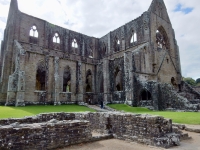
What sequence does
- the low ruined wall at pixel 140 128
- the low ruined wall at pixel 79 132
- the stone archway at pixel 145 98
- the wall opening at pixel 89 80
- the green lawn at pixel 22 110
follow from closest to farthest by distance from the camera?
the low ruined wall at pixel 79 132 < the low ruined wall at pixel 140 128 < the green lawn at pixel 22 110 < the stone archway at pixel 145 98 < the wall opening at pixel 89 80

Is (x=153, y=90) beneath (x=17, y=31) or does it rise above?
beneath

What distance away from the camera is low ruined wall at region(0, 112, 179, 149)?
470cm

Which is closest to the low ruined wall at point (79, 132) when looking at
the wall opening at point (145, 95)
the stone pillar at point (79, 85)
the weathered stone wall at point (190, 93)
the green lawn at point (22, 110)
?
the green lawn at point (22, 110)

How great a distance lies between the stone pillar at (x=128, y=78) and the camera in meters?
19.7

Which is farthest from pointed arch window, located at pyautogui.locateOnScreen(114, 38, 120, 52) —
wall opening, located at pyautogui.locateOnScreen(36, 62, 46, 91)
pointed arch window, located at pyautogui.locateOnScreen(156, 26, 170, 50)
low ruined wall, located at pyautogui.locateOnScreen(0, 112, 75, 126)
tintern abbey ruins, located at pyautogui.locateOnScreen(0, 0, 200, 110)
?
low ruined wall, located at pyautogui.locateOnScreen(0, 112, 75, 126)

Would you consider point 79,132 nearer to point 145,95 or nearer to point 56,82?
point 145,95

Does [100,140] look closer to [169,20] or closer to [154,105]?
[154,105]

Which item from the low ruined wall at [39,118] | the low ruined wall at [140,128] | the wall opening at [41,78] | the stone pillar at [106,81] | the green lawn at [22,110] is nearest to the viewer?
the low ruined wall at [140,128]

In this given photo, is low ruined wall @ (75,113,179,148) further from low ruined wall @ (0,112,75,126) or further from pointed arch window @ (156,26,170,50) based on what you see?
pointed arch window @ (156,26,170,50)

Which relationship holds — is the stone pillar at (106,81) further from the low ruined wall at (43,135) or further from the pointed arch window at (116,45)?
the low ruined wall at (43,135)

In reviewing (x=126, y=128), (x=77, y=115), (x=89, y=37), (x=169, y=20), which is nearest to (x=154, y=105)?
(x=77, y=115)

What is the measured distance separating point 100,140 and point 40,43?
80.2 feet

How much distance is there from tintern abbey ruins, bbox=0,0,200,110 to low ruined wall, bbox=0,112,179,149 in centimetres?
1192

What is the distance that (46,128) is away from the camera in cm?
520
